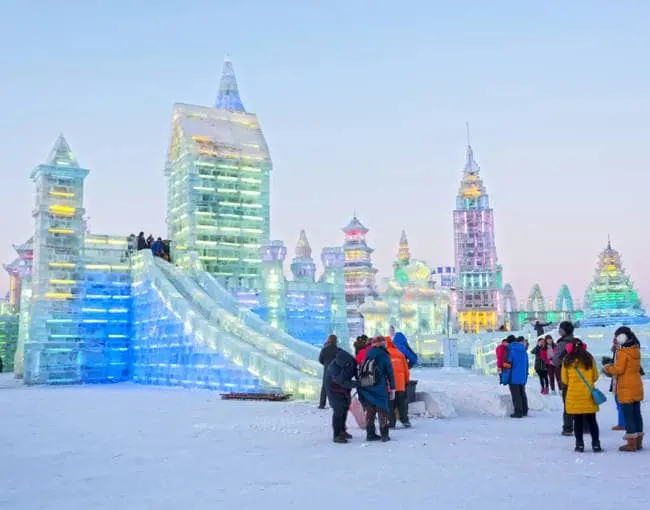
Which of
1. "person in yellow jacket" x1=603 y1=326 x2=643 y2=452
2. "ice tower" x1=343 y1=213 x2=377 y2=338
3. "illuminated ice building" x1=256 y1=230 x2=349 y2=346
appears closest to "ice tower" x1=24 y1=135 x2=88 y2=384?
"illuminated ice building" x1=256 y1=230 x2=349 y2=346

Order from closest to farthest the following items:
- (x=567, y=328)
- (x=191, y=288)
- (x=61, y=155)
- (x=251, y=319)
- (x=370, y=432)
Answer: (x=370, y=432)
(x=567, y=328)
(x=251, y=319)
(x=191, y=288)
(x=61, y=155)

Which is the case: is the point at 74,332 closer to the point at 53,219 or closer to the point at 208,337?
the point at 53,219

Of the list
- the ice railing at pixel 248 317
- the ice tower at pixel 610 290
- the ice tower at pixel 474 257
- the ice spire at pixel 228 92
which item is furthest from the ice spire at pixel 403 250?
the ice railing at pixel 248 317

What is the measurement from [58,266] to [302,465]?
85.2ft

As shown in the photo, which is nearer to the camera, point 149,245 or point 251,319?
point 251,319

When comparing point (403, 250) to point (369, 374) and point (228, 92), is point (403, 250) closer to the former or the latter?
point (228, 92)

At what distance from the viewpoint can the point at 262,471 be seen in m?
8.48

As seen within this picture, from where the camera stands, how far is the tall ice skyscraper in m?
41.6

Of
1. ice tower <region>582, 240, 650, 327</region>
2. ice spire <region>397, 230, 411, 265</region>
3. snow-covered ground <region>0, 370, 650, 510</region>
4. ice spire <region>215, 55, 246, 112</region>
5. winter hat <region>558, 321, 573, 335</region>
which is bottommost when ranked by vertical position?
snow-covered ground <region>0, 370, 650, 510</region>

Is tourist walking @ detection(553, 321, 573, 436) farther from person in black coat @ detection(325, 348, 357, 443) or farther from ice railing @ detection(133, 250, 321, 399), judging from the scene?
ice railing @ detection(133, 250, 321, 399)

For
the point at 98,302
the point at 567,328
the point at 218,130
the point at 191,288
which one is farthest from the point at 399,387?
the point at 218,130

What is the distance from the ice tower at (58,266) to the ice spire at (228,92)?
17.3 m

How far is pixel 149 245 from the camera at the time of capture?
36.0m

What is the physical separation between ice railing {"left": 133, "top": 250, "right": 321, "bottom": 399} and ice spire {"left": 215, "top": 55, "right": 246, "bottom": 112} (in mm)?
18876
